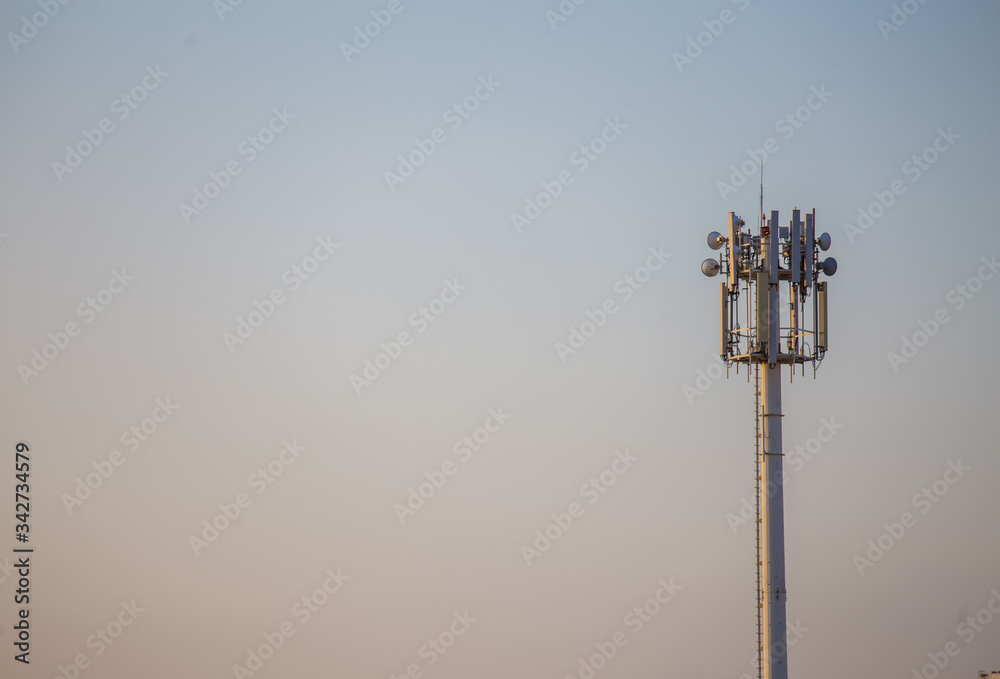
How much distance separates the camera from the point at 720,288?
69.2m

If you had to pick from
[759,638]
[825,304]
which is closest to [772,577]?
[759,638]

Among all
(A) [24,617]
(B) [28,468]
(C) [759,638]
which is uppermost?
(C) [759,638]

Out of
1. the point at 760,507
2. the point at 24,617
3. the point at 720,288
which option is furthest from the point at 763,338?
the point at 24,617

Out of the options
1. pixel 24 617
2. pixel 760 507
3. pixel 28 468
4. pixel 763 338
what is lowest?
pixel 24 617

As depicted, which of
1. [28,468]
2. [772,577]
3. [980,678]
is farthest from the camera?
[980,678]

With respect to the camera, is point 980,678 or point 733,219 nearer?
point 733,219

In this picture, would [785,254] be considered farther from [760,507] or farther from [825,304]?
[760,507]

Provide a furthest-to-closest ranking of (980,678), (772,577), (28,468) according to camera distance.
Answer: (980,678), (28,468), (772,577)

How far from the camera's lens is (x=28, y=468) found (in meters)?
71.8

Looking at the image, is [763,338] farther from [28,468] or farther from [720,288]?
[28,468]

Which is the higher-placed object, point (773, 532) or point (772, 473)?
point (772, 473)

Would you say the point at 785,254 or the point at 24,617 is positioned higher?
the point at 785,254

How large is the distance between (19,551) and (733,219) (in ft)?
133

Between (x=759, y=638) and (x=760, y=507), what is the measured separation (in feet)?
20.6
